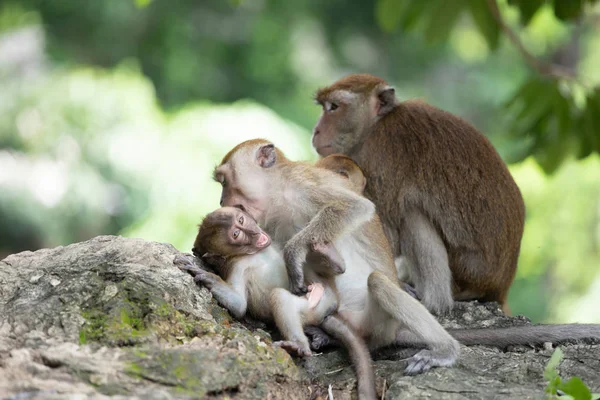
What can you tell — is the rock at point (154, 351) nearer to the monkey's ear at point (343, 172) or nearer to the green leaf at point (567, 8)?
the monkey's ear at point (343, 172)

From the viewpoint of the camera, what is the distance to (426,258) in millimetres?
5664

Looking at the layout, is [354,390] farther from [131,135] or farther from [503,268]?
[131,135]

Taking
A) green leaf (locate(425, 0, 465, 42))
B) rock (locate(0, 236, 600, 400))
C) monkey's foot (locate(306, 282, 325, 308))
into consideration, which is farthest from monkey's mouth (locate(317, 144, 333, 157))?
rock (locate(0, 236, 600, 400))

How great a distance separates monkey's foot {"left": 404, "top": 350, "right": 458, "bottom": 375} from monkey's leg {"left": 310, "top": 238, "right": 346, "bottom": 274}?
655 millimetres

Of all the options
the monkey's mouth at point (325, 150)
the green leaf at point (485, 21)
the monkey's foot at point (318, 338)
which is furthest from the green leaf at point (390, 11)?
the monkey's foot at point (318, 338)

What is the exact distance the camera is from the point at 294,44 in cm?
1739

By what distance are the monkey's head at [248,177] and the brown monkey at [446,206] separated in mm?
1176

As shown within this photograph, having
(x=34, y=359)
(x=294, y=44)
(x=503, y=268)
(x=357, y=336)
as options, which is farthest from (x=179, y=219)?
(x=294, y=44)

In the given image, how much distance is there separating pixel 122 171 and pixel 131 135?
54 cm

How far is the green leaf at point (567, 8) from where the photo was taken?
5.08 metres

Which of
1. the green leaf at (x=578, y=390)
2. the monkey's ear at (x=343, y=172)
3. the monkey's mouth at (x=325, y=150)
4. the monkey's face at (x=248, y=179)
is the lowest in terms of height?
the green leaf at (x=578, y=390)

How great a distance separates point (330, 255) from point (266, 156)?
2.55ft

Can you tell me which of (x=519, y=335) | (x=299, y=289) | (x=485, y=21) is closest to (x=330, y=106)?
(x=485, y=21)

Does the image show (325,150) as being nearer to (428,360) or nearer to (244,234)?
(244,234)
